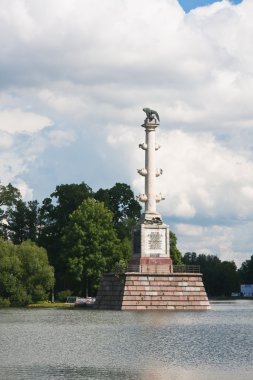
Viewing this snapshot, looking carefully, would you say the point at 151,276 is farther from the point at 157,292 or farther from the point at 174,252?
the point at 174,252

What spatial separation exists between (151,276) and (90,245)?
2641 cm

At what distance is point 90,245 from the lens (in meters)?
114

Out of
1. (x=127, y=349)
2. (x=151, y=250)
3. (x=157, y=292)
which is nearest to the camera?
(x=127, y=349)

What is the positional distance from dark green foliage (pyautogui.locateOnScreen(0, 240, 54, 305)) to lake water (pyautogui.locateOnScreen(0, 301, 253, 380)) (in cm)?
3188

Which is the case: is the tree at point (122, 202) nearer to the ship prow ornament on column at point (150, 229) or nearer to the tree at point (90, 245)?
the tree at point (90, 245)

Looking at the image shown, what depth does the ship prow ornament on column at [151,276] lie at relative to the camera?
8788 centimetres

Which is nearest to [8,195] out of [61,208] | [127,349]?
[61,208]

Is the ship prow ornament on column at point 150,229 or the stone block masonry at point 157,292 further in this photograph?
the ship prow ornament on column at point 150,229

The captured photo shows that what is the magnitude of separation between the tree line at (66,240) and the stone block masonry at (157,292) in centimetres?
415

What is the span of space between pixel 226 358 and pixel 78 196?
89.0 metres

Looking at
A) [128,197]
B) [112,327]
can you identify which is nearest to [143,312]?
[112,327]

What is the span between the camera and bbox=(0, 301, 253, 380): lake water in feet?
123

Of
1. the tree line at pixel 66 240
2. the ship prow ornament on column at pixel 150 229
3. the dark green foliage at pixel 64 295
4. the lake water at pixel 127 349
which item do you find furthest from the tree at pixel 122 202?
the lake water at pixel 127 349

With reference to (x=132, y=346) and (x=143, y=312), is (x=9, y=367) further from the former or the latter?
(x=143, y=312)
